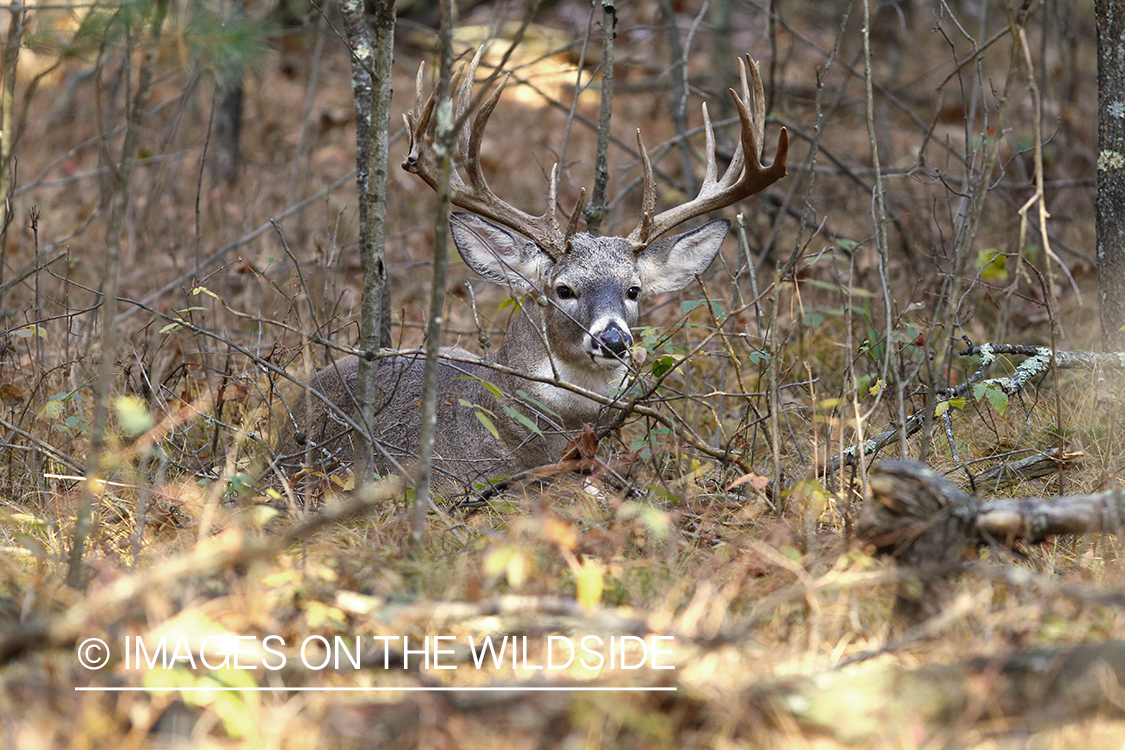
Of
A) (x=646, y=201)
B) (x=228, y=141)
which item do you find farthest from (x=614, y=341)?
(x=228, y=141)

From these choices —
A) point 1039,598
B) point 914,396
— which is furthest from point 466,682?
point 914,396

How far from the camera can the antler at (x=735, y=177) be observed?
15.3 feet

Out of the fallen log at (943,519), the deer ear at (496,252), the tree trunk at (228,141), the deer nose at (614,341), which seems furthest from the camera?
the tree trunk at (228,141)

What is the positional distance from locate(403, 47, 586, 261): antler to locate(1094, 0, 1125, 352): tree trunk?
2298 mm

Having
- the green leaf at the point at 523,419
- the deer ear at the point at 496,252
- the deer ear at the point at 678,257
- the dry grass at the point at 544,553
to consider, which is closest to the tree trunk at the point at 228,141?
the dry grass at the point at 544,553

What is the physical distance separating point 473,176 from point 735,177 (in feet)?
4.06

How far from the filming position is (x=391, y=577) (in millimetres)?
2949

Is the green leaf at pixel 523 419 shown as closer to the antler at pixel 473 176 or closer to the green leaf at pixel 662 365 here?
the green leaf at pixel 662 365

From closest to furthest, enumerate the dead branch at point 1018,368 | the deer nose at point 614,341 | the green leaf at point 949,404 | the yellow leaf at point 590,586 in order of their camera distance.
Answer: the yellow leaf at point 590,586 < the green leaf at point 949,404 < the dead branch at point 1018,368 < the deer nose at point 614,341

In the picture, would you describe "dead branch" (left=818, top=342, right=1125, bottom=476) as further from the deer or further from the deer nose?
the deer

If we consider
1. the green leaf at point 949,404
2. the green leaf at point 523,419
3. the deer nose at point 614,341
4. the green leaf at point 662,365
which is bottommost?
the green leaf at point 523,419

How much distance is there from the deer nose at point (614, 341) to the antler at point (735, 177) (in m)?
0.68

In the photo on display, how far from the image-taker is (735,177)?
5.05 m

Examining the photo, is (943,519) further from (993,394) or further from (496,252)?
(496,252)
